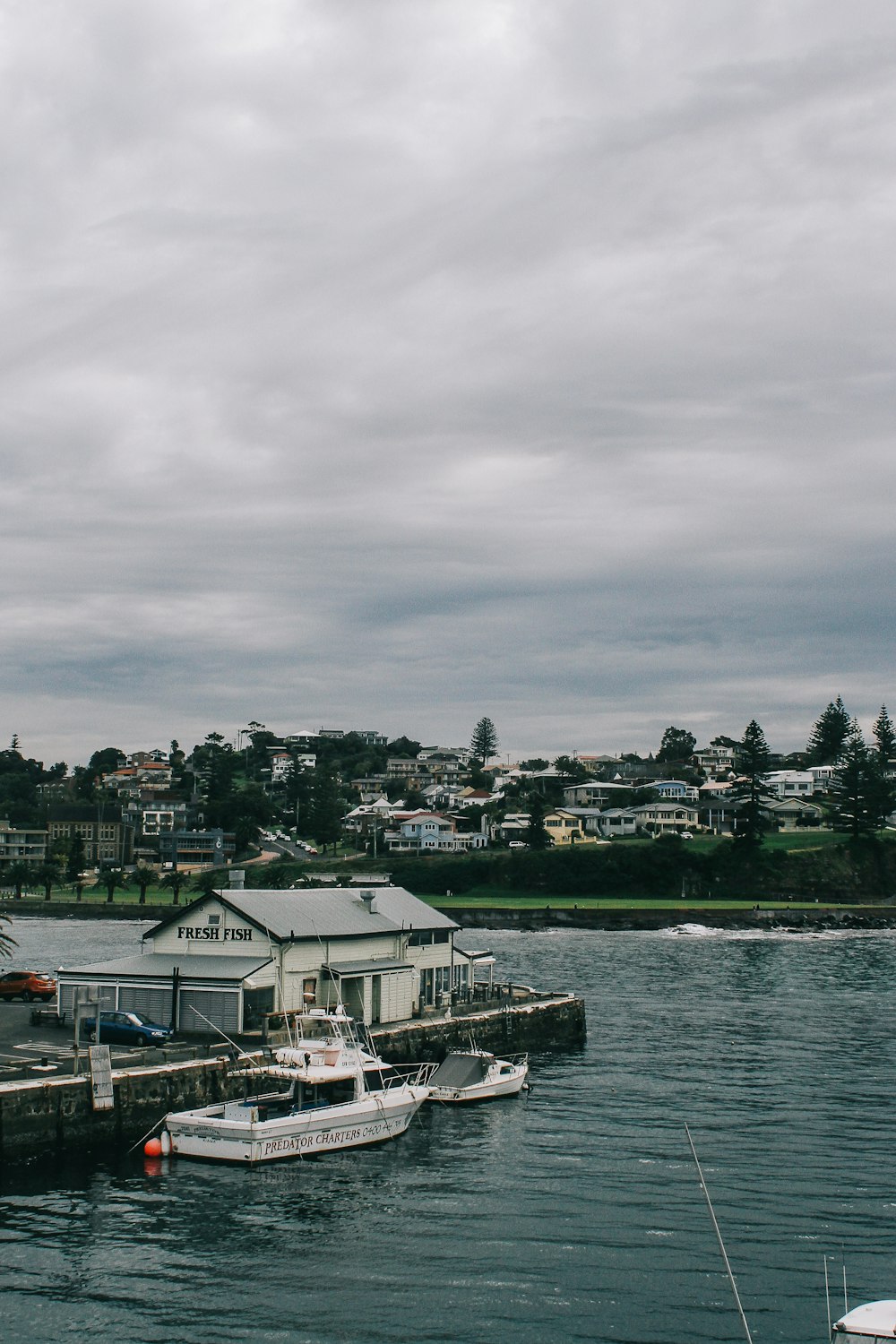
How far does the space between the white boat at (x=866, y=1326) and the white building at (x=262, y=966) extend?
1222 inches

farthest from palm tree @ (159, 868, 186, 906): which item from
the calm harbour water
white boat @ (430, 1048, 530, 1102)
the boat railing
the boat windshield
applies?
the boat windshield

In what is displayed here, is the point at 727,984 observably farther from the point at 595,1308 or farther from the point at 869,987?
the point at 595,1308

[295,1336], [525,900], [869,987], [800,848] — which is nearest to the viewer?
[295,1336]

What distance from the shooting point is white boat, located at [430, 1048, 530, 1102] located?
164 ft

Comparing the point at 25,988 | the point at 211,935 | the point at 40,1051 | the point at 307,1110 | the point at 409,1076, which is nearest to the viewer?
the point at 307,1110

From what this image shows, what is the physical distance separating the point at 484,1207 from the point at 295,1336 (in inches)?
380

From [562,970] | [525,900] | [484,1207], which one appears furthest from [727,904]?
[484,1207]

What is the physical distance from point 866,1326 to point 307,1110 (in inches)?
981

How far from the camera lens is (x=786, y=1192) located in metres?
37.3

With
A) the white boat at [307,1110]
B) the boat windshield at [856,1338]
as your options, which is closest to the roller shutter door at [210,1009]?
the white boat at [307,1110]

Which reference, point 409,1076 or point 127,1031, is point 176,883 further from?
point 409,1076

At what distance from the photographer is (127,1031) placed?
49125mm

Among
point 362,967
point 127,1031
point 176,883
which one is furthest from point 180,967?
→ point 176,883

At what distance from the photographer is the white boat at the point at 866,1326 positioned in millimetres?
19942
